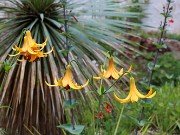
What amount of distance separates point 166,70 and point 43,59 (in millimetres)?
3544

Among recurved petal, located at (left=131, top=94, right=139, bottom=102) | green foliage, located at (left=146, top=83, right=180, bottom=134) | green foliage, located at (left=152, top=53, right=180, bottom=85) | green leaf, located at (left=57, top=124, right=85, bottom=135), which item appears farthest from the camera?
green foliage, located at (left=152, top=53, right=180, bottom=85)

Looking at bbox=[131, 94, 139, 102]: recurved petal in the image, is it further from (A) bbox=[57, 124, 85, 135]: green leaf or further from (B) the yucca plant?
(B) the yucca plant

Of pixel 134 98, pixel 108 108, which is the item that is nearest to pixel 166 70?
pixel 108 108

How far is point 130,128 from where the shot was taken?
14.9 feet

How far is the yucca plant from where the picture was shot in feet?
11.5

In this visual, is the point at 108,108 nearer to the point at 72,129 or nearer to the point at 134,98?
the point at 72,129

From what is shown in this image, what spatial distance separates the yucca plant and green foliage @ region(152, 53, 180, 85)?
2.80 m

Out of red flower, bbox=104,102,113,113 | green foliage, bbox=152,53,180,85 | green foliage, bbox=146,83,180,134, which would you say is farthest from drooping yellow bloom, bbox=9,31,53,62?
green foliage, bbox=152,53,180,85

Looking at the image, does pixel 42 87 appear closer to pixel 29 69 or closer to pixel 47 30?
pixel 29 69

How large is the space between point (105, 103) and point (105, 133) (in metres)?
0.30

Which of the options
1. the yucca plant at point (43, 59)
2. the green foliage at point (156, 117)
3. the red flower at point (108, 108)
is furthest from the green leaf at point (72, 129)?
the green foliage at point (156, 117)

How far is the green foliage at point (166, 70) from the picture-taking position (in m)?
6.66

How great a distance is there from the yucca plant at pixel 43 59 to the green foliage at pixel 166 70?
2.80 meters

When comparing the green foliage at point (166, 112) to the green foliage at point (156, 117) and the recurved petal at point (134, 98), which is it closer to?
the green foliage at point (156, 117)
